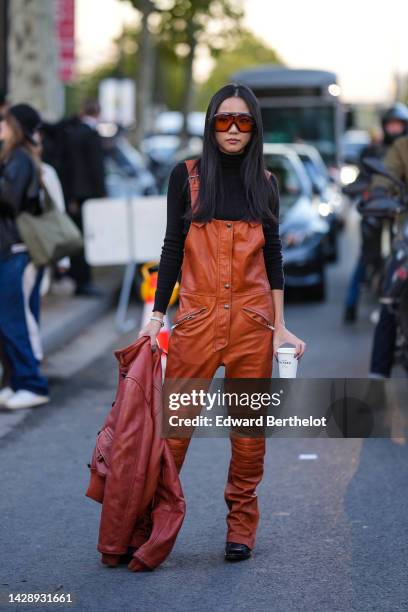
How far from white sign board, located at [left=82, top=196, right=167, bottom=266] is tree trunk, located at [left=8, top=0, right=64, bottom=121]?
4240 millimetres

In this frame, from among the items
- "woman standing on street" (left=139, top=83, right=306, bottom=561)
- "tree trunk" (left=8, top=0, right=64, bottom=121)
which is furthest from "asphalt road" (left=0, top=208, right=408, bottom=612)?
"tree trunk" (left=8, top=0, right=64, bottom=121)

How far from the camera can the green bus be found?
25.0 meters

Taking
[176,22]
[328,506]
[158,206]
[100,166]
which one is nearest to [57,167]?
[100,166]

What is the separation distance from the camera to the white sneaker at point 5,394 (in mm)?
8478

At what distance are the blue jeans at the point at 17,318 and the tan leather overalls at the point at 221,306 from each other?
131 inches

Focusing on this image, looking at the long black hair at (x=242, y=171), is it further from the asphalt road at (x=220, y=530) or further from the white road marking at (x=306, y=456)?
the white road marking at (x=306, y=456)

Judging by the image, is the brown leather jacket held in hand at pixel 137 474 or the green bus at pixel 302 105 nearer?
the brown leather jacket held in hand at pixel 137 474

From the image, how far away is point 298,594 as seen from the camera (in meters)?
4.81

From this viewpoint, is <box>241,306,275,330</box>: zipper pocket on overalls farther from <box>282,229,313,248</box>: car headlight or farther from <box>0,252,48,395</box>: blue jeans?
<box>282,229,313,248</box>: car headlight

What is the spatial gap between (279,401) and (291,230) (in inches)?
371

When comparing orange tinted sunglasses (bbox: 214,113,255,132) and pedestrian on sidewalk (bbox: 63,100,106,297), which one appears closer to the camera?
orange tinted sunglasses (bbox: 214,113,255,132)

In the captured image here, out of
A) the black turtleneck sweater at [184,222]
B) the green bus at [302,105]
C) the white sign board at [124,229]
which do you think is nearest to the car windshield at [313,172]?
the white sign board at [124,229]

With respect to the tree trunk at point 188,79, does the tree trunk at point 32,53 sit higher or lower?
higher

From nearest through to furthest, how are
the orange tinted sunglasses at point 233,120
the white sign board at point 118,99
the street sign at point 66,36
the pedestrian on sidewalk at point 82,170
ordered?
the orange tinted sunglasses at point 233,120 < the pedestrian on sidewalk at point 82,170 < the street sign at point 66,36 < the white sign board at point 118,99
